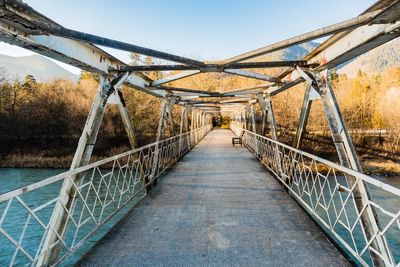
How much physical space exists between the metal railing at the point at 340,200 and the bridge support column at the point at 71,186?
3363 mm

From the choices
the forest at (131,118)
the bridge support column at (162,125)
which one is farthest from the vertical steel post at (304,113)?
the forest at (131,118)

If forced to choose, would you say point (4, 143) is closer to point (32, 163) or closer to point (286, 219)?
point (32, 163)

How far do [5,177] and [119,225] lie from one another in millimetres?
23139

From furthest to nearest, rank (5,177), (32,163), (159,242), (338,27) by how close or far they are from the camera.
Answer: (32,163), (5,177), (159,242), (338,27)

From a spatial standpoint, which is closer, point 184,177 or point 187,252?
point 187,252

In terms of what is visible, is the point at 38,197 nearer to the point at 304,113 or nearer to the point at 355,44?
the point at 304,113

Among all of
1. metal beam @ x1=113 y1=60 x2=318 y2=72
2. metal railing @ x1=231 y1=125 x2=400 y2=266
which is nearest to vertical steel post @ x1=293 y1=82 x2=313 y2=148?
metal railing @ x1=231 y1=125 x2=400 y2=266

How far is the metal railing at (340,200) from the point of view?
2996mm

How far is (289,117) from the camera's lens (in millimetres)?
27922

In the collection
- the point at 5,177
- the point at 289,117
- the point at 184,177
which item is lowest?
the point at 5,177

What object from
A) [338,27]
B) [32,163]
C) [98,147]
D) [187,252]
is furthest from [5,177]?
[338,27]

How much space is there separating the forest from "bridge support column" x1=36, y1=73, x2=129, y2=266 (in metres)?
20.9

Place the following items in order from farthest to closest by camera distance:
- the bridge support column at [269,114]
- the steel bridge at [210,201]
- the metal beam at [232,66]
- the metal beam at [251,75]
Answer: the bridge support column at [269,114] → the metal beam at [251,75] → the metal beam at [232,66] → the steel bridge at [210,201]

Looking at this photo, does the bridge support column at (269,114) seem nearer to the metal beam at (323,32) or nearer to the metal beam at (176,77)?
the metal beam at (176,77)
